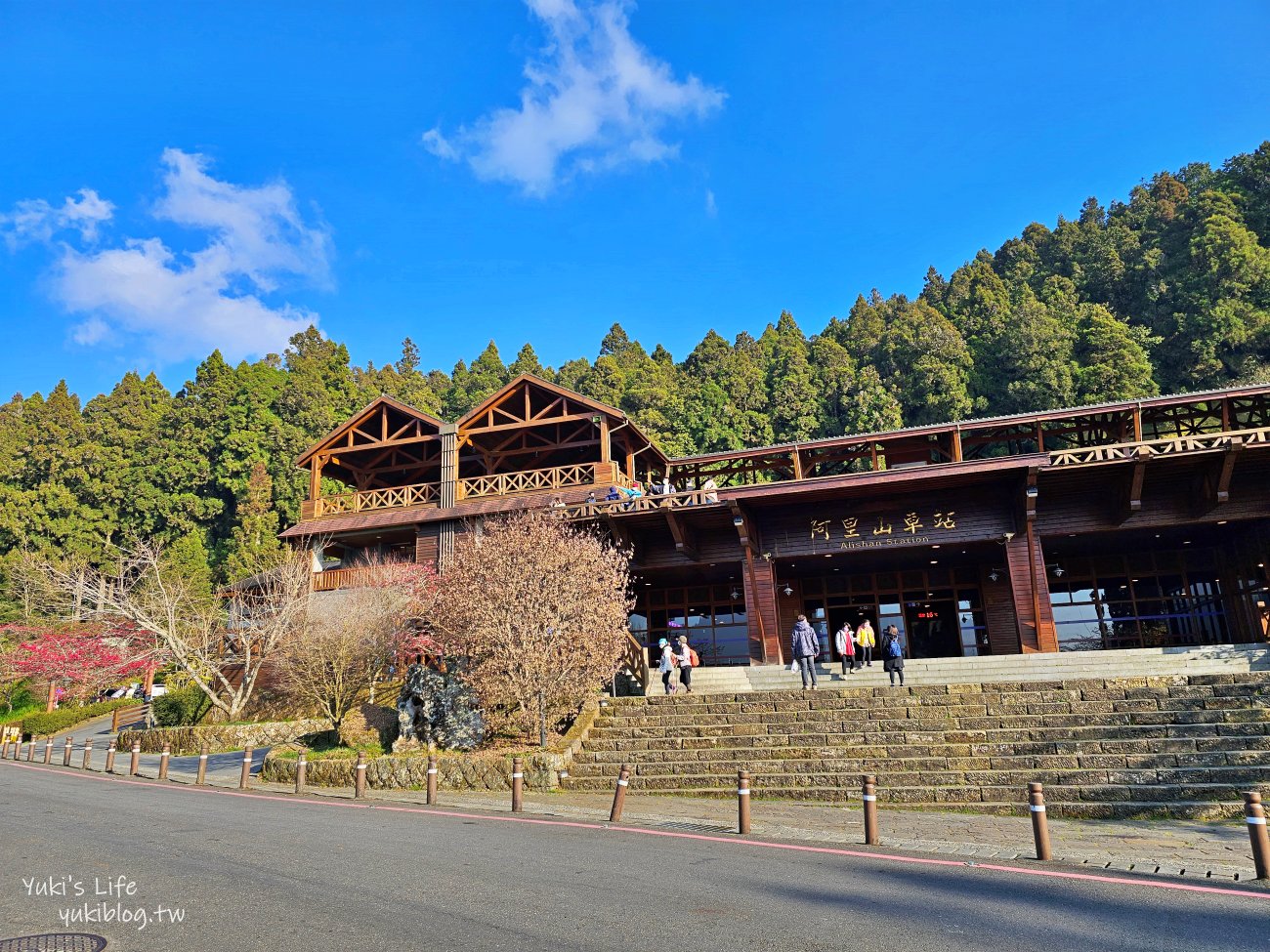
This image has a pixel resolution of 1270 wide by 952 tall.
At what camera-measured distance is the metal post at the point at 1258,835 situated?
680cm

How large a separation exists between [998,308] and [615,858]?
49180 mm

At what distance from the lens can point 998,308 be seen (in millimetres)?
49125

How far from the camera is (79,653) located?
27.2 meters

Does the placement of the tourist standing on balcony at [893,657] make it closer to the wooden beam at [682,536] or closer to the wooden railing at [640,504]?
the wooden railing at [640,504]

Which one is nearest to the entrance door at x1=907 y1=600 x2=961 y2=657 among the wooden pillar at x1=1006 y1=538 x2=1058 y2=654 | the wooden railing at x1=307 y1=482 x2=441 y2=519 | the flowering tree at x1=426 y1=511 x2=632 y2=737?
the wooden pillar at x1=1006 y1=538 x2=1058 y2=654

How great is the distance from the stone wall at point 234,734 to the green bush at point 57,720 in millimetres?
12619

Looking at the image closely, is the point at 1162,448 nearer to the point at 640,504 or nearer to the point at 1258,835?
the point at 640,504

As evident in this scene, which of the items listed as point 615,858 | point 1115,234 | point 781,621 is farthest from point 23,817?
point 1115,234

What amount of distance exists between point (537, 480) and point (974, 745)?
48.8 ft

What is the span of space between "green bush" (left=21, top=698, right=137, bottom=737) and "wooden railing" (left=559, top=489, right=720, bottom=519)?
23710mm

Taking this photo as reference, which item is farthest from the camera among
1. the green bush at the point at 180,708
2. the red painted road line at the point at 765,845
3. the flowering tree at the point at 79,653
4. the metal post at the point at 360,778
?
the green bush at the point at 180,708

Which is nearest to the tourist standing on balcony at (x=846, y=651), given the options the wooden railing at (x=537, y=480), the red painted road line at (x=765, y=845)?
the wooden railing at (x=537, y=480)

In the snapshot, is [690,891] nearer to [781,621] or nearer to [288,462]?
[781,621]

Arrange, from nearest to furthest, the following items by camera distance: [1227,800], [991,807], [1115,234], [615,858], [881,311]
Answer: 1. [615,858]
2. [1227,800]
3. [991,807]
4. [1115,234]
5. [881,311]
